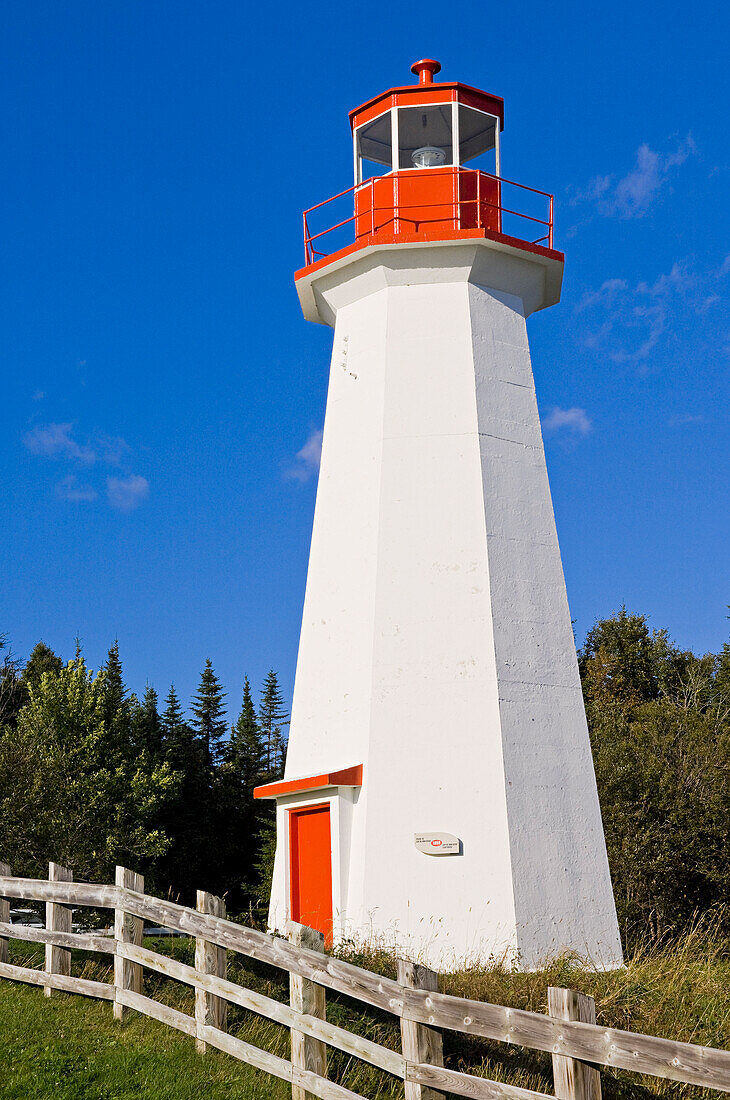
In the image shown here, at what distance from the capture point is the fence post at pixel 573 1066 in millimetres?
5883

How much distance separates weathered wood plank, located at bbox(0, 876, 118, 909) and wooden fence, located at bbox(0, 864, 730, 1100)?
14mm

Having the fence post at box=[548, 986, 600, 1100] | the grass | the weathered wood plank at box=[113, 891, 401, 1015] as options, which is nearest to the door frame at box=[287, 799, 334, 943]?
the grass

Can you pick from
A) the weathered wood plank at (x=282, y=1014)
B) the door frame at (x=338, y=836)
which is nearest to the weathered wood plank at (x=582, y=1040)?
the weathered wood plank at (x=282, y=1014)

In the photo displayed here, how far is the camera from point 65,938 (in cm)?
995

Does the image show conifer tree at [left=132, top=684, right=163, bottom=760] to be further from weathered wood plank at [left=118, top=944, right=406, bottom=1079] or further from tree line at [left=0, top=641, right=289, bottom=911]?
weathered wood plank at [left=118, top=944, right=406, bottom=1079]

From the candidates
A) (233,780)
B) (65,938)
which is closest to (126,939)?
(65,938)

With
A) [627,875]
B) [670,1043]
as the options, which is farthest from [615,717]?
[670,1043]

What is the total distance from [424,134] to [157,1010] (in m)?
13.3

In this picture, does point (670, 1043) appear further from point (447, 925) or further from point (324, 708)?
point (324, 708)

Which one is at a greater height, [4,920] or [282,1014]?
[4,920]

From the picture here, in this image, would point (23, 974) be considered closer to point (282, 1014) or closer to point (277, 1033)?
point (277, 1033)

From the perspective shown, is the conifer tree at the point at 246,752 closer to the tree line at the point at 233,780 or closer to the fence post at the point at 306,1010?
the tree line at the point at 233,780

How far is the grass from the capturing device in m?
7.50

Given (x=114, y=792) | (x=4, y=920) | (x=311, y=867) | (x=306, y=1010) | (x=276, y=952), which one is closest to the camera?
(x=306, y=1010)
